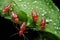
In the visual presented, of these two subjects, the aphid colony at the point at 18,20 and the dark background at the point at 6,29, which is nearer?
the aphid colony at the point at 18,20

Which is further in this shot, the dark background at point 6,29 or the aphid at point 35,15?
the dark background at point 6,29

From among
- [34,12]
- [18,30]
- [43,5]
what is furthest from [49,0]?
[18,30]

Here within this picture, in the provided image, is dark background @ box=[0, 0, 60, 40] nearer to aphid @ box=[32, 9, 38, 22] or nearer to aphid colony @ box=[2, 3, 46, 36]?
aphid colony @ box=[2, 3, 46, 36]

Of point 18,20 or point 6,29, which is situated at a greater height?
point 18,20

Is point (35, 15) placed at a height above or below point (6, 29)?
above

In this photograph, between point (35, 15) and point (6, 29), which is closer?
point (35, 15)

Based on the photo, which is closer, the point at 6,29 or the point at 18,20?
the point at 18,20

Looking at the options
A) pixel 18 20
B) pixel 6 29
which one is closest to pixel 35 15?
pixel 18 20

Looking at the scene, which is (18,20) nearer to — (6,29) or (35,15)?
(35,15)

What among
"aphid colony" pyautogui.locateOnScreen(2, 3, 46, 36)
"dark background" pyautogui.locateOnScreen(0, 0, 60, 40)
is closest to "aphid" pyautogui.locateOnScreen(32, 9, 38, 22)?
"aphid colony" pyautogui.locateOnScreen(2, 3, 46, 36)

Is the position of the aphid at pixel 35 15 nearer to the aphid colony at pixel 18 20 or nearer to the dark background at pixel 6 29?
the aphid colony at pixel 18 20

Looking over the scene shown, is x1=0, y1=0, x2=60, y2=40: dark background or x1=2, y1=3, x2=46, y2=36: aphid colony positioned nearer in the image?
x1=2, y1=3, x2=46, y2=36: aphid colony

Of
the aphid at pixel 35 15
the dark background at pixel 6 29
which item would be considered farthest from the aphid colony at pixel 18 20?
the dark background at pixel 6 29

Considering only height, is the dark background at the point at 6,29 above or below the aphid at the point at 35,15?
below
